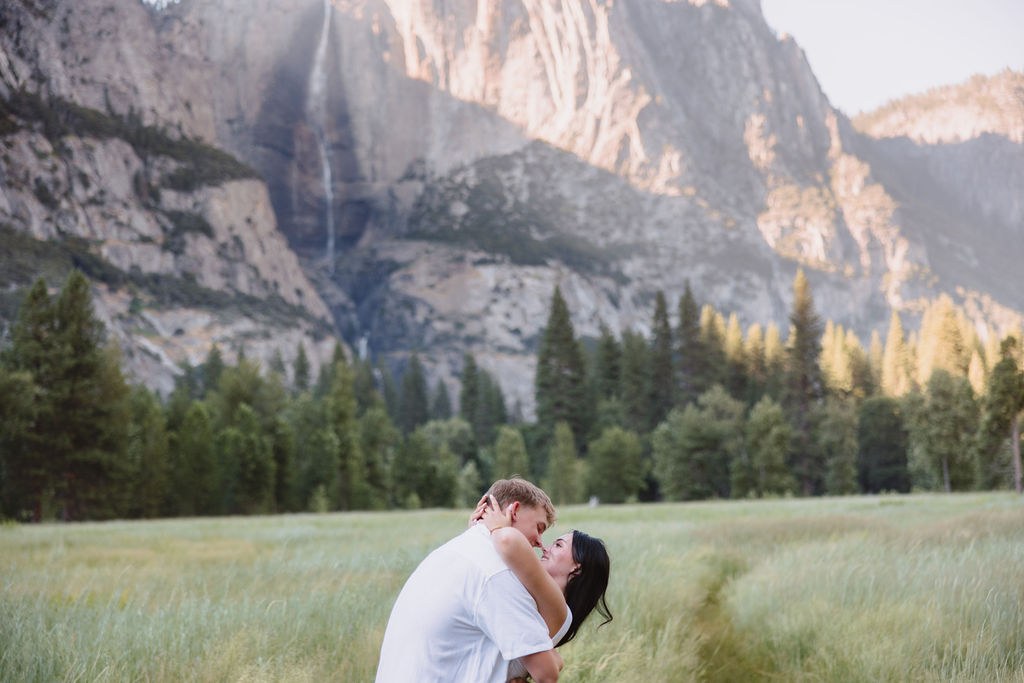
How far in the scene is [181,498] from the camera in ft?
165

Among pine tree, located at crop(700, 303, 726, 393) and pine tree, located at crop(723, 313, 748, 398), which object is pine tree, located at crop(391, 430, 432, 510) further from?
pine tree, located at crop(723, 313, 748, 398)

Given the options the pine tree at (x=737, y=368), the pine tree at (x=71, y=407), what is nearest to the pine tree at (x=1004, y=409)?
the pine tree at (x=737, y=368)

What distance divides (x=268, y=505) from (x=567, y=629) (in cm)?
5580

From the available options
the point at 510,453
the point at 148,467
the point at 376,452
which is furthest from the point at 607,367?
the point at 148,467

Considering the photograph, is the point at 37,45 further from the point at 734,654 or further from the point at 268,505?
the point at 734,654

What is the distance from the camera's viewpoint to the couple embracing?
9.45ft

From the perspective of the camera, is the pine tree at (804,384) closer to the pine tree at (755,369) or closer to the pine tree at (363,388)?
the pine tree at (755,369)

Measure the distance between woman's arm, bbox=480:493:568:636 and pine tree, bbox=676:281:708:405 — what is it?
3088 inches

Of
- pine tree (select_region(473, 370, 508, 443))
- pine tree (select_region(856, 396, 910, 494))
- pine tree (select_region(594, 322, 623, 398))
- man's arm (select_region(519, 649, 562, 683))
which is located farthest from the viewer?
pine tree (select_region(473, 370, 508, 443))

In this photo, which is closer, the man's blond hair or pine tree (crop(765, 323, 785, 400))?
the man's blond hair

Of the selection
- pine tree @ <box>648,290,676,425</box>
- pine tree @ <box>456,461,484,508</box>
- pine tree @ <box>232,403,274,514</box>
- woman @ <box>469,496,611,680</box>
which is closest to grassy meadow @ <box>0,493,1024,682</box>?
woman @ <box>469,496,611,680</box>

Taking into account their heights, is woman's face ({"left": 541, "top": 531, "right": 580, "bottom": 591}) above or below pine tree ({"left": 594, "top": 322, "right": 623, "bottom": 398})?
below

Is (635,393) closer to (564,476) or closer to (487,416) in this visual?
(564,476)

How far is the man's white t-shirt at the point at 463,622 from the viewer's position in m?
2.88
